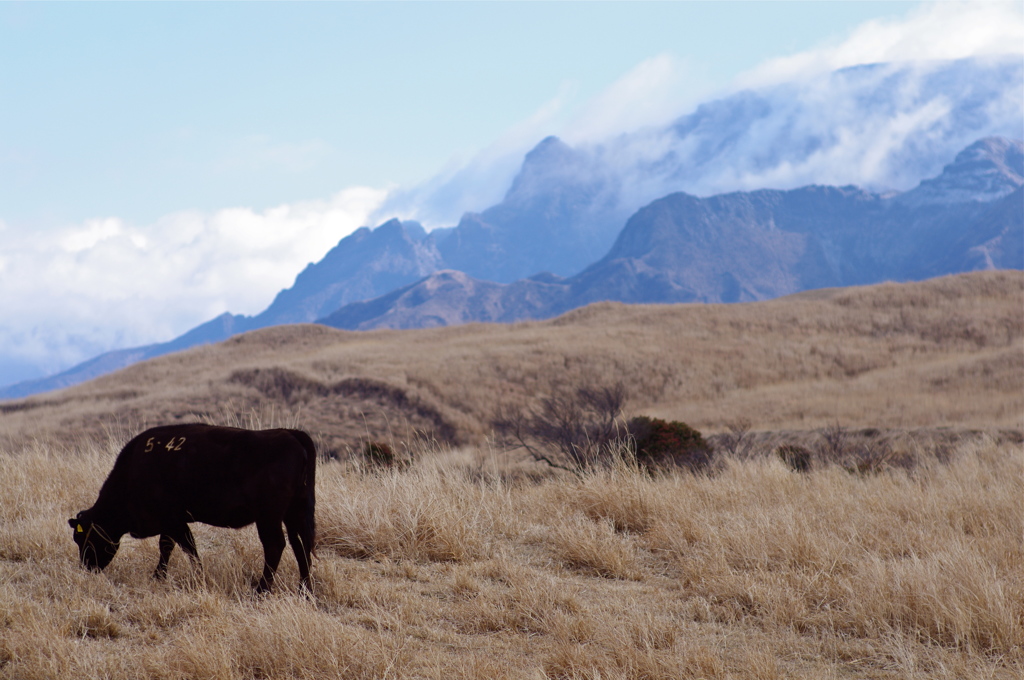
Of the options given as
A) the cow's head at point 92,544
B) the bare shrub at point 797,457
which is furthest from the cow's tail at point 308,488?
the bare shrub at point 797,457

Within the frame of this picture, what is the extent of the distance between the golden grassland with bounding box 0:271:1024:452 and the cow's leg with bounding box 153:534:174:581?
13.5m

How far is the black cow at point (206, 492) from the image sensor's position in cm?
418

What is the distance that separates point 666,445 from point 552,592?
28.7ft

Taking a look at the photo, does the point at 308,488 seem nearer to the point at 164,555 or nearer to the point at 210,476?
the point at 210,476

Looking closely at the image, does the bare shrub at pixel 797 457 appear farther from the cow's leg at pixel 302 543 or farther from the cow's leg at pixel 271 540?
the cow's leg at pixel 271 540

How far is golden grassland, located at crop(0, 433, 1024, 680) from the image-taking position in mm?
3498

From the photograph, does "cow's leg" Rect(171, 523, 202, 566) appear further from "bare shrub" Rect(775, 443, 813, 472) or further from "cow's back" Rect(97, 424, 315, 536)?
"bare shrub" Rect(775, 443, 813, 472)

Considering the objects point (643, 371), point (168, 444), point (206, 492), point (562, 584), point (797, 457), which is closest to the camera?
point (206, 492)

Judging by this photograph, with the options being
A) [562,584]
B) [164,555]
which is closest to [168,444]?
[164,555]

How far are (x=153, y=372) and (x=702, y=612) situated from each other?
4213 cm

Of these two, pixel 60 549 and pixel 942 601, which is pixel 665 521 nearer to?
pixel 942 601

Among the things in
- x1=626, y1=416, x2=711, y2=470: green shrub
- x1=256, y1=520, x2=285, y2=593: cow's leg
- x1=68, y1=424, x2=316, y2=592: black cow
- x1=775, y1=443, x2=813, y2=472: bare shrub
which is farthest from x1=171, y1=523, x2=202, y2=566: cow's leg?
x1=775, y1=443, x2=813, y2=472: bare shrub

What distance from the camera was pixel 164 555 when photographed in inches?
186

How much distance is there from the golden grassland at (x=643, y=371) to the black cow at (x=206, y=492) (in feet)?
44.4
